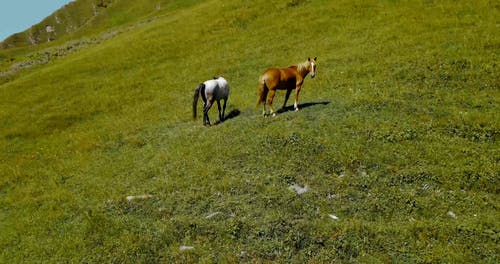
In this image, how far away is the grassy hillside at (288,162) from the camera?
1255 centimetres

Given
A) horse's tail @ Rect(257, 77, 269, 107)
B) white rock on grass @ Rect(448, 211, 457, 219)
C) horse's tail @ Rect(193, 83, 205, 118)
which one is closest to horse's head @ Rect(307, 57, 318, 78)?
horse's tail @ Rect(257, 77, 269, 107)

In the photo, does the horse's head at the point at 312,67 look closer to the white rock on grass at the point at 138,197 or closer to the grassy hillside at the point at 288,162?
the grassy hillside at the point at 288,162

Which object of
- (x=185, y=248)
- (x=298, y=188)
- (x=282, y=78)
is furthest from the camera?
(x=282, y=78)

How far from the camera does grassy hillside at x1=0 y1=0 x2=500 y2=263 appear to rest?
12555mm

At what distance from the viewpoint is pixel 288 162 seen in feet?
54.6

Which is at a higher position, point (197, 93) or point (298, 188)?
point (197, 93)

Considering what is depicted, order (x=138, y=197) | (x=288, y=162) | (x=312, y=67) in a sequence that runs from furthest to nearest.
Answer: (x=312, y=67) < (x=288, y=162) < (x=138, y=197)

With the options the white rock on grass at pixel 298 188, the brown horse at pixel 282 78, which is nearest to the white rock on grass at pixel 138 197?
the white rock on grass at pixel 298 188

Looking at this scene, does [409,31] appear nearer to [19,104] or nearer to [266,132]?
[266,132]

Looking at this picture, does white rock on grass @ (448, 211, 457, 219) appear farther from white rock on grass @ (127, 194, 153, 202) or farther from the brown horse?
white rock on grass @ (127, 194, 153, 202)

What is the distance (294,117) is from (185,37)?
31478 millimetres

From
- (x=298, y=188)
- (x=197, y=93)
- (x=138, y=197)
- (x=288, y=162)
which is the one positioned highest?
(x=197, y=93)

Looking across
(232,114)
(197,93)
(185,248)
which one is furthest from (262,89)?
(185,248)

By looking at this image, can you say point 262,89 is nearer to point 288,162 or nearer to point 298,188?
point 288,162
